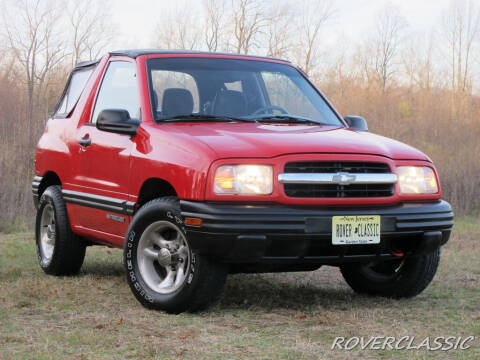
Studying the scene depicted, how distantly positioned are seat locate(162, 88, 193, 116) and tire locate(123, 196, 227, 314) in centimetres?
79

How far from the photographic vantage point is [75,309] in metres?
5.35

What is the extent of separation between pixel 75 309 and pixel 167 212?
0.98m

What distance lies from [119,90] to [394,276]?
2.59 metres

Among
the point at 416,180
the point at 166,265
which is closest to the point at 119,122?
the point at 166,265

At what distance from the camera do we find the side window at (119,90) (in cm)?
596

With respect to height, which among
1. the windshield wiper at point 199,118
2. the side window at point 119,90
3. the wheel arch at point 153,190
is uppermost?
the side window at point 119,90

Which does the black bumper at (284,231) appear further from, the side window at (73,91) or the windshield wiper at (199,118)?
the side window at (73,91)

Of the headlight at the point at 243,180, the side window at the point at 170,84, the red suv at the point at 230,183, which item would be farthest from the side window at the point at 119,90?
the headlight at the point at 243,180

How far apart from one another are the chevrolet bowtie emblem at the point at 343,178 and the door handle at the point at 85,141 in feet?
7.43

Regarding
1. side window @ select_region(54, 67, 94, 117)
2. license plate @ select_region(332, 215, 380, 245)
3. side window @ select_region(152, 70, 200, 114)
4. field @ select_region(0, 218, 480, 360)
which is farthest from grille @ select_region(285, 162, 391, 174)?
side window @ select_region(54, 67, 94, 117)

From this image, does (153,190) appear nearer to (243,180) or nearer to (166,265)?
(166,265)

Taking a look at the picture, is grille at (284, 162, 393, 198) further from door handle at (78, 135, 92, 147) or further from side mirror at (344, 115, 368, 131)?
door handle at (78, 135, 92, 147)

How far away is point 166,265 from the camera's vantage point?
17.2ft

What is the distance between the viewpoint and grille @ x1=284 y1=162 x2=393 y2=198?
191 inches
